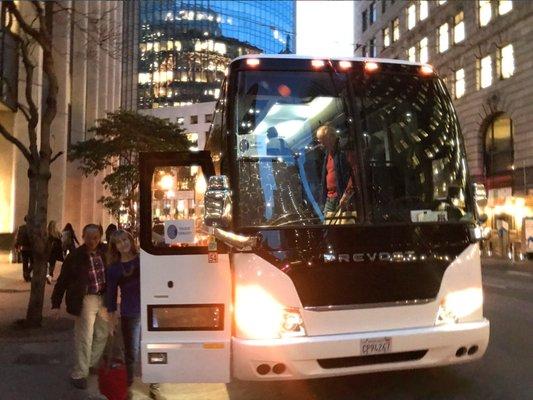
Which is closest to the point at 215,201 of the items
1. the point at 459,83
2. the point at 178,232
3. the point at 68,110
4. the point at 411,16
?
the point at 178,232

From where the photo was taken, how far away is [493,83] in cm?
3462

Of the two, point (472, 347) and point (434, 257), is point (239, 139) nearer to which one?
point (434, 257)

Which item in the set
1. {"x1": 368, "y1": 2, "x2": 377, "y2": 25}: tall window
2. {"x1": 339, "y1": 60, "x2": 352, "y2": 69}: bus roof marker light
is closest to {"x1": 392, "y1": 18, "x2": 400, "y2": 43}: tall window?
{"x1": 368, "y1": 2, "x2": 377, "y2": 25}: tall window

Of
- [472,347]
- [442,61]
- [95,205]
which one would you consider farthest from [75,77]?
[472,347]

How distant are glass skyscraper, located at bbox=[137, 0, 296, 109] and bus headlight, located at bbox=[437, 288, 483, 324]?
10694cm

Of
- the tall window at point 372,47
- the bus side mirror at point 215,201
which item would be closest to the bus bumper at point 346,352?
the bus side mirror at point 215,201

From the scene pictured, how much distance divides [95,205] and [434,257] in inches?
1476

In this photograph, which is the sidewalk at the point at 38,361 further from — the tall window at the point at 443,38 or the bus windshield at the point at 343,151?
the tall window at the point at 443,38

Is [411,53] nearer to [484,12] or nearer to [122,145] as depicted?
[484,12]

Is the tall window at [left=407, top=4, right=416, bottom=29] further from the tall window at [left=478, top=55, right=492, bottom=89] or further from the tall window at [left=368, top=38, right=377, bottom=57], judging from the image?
the tall window at [left=478, top=55, right=492, bottom=89]

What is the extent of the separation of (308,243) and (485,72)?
114 feet

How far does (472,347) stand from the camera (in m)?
5.19

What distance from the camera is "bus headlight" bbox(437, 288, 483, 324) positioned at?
5102mm

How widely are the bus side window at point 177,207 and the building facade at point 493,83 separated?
2505 cm
